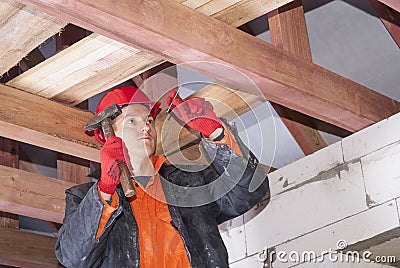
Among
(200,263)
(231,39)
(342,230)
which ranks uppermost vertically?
(231,39)

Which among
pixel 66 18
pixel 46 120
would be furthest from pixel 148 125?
pixel 46 120

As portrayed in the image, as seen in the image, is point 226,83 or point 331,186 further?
point 331,186

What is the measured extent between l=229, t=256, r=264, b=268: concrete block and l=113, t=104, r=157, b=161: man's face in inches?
49.4

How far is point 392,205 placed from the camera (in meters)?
3.41

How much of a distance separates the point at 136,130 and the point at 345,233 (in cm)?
117

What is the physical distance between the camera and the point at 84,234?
2.63 metres

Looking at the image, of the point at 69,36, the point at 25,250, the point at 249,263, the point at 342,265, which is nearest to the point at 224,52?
the point at 342,265

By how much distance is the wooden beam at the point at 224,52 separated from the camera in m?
2.57

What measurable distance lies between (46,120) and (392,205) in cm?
144

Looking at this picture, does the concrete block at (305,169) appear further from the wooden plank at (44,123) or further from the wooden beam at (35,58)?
the wooden beam at (35,58)

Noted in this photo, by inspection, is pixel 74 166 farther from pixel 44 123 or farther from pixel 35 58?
pixel 44 123

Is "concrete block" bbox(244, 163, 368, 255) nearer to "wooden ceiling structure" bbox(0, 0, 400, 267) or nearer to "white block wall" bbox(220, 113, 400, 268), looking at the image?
"white block wall" bbox(220, 113, 400, 268)

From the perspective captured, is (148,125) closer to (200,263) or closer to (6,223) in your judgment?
(200,263)

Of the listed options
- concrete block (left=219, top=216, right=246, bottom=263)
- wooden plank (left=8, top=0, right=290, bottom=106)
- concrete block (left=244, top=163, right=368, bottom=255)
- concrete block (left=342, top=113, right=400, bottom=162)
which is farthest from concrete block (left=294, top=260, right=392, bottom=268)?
wooden plank (left=8, top=0, right=290, bottom=106)
